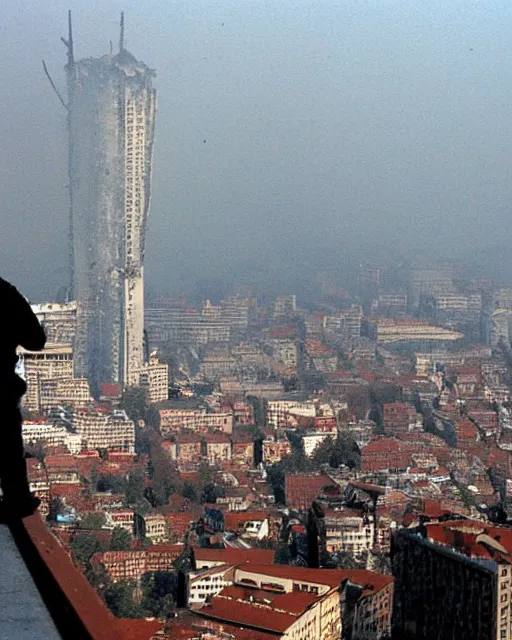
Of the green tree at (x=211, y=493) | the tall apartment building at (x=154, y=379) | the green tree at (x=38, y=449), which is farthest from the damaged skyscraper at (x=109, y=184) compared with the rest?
the green tree at (x=211, y=493)

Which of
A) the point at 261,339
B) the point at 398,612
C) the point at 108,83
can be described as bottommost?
the point at 398,612

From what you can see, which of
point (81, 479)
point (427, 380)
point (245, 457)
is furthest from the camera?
point (427, 380)

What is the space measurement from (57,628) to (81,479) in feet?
27.0

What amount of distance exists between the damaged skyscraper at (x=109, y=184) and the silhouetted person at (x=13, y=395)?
1426cm

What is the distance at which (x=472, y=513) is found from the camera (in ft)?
23.7

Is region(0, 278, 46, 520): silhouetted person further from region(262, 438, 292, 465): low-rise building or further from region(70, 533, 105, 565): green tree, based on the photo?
region(262, 438, 292, 465): low-rise building

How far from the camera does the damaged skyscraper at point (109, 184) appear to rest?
15.2 metres

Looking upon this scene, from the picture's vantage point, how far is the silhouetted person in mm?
698

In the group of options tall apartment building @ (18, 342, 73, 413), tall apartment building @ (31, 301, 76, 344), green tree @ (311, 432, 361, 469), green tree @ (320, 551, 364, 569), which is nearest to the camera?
green tree @ (320, 551, 364, 569)

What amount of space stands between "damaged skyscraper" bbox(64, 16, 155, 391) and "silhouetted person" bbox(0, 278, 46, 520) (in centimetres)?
1426

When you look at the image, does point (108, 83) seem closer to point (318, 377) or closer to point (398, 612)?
point (318, 377)

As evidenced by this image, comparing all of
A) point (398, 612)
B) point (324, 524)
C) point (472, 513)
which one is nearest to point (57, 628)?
point (398, 612)

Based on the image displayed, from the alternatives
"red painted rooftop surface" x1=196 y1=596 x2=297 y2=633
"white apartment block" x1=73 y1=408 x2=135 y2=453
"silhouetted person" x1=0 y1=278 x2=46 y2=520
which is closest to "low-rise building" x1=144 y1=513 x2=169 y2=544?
"red painted rooftop surface" x1=196 y1=596 x2=297 y2=633

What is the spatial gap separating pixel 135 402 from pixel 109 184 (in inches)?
166
